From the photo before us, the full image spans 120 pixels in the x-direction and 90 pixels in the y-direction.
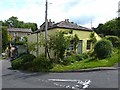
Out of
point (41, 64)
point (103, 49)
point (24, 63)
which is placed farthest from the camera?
point (103, 49)

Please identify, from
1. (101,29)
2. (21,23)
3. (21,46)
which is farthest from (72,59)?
(21,23)

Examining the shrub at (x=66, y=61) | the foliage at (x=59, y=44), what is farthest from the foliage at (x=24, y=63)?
the shrub at (x=66, y=61)

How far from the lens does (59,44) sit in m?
25.1

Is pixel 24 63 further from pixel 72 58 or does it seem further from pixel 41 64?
pixel 72 58

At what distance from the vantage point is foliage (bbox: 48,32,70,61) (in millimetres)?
25047

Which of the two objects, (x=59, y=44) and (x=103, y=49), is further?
(x=59, y=44)

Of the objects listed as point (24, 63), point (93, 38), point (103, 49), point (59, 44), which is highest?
point (93, 38)

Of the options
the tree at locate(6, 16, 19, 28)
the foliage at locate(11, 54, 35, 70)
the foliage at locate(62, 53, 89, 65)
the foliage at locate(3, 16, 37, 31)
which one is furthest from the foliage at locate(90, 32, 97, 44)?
the tree at locate(6, 16, 19, 28)

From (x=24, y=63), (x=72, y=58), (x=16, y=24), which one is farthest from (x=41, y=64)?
(x=16, y=24)

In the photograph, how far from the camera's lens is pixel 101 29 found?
61656 millimetres

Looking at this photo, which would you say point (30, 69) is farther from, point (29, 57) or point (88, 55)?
point (88, 55)

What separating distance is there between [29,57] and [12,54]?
110 feet

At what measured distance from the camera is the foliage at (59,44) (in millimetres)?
25047

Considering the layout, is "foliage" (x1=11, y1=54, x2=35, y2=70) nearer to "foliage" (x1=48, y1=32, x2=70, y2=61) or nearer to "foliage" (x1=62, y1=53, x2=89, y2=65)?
"foliage" (x1=48, y1=32, x2=70, y2=61)
